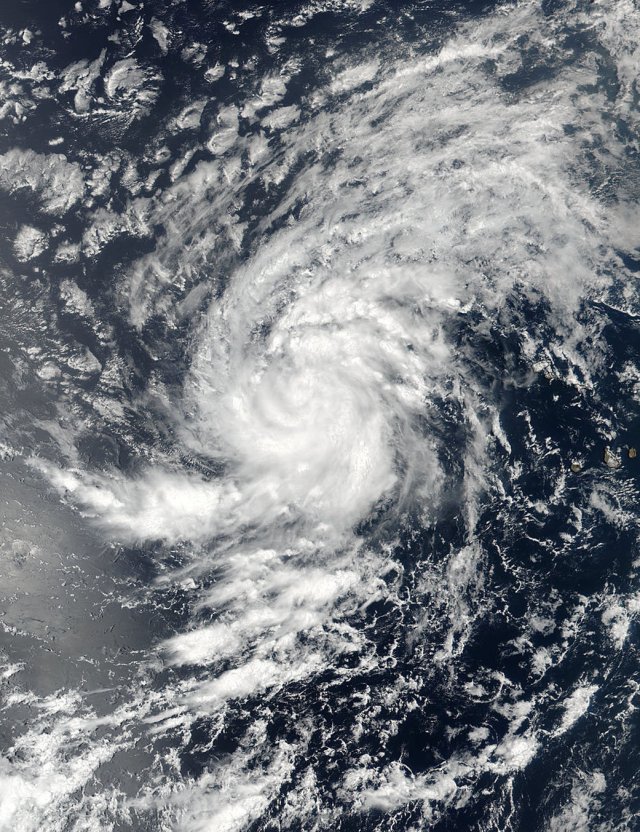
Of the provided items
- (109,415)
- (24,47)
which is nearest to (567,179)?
(109,415)

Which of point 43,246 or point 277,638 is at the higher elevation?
point 43,246

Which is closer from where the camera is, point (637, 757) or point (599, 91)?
point (637, 757)

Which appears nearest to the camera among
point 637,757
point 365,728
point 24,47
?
point 637,757

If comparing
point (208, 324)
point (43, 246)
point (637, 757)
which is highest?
point (43, 246)

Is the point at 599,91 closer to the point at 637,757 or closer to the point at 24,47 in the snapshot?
the point at 24,47

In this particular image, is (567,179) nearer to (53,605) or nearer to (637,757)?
(637,757)

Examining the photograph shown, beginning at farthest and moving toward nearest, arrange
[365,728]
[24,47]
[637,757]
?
[24,47], [365,728], [637,757]

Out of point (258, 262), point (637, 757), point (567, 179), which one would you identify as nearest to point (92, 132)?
point (258, 262)
